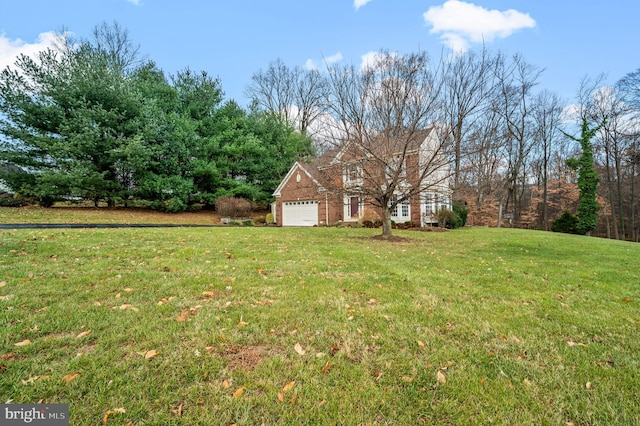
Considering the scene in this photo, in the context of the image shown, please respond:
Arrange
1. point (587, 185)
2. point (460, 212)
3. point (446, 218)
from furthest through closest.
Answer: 1. point (587, 185)
2. point (460, 212)
3. point (446, 218)

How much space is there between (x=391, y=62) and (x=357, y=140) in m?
2.80

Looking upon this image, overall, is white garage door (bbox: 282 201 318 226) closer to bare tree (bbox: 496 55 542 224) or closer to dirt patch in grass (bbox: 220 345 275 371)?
bare tree (bbox: 496 55 542 224)

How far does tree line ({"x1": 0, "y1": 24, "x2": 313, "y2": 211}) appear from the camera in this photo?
17938 mm

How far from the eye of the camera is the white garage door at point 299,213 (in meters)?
22.2

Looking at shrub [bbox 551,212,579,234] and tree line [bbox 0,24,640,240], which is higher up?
tree line [bbox 0,24,640,240]

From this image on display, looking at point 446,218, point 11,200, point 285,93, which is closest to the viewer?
point 446,218

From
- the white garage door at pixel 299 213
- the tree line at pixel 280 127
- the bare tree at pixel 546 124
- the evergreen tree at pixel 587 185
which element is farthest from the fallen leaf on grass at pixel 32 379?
the bare tree at pixel 546 124

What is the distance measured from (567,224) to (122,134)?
113 ft

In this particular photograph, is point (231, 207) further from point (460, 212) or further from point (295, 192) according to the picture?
point (460, 212)

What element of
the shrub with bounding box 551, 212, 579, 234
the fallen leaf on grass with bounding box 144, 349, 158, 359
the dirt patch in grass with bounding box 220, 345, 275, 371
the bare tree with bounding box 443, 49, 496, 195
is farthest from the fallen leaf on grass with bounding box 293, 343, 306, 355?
the shrub with bounding box 551, 212, 579, 234

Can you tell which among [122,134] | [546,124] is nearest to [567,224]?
[546,124]

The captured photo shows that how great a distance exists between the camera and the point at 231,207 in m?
22.6

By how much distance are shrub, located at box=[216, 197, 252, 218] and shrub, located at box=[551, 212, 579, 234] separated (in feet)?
84.1

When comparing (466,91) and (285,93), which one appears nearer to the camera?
(466,91)
